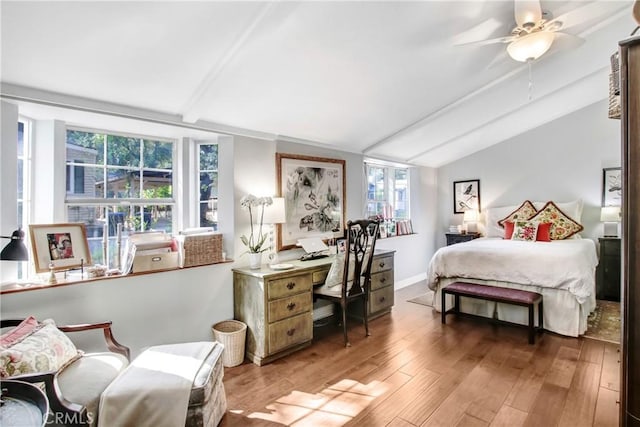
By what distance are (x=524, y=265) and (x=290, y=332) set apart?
2519mm

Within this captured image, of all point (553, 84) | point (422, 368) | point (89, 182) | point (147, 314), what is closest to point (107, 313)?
point (147, 314)

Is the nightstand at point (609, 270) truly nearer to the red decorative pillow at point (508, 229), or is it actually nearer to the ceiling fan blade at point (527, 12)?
the red decorative pillow at point (508, 229)

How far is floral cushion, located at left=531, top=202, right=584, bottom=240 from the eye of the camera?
15.2ft

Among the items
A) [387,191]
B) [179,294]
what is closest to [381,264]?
[387,191]

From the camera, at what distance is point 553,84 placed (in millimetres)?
3805

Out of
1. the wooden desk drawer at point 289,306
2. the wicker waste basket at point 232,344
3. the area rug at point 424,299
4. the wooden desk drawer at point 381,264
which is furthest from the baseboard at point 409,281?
the wicker waste basket at point 232,344

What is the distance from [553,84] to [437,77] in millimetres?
1785

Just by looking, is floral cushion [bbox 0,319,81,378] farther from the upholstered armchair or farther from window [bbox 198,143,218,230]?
window [bbox 198,143,218,230]

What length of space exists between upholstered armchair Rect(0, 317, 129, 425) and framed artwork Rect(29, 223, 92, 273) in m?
0.45

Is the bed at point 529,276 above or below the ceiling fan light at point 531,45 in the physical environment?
below

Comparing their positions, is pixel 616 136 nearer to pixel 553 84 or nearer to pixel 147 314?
pixel 553 84

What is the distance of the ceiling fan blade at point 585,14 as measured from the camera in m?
2.47

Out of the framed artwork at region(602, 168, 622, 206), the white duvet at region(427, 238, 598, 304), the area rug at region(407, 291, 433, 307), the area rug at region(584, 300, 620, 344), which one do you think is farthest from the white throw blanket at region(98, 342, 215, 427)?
the framed artwork at region(602, 168, 622, 206)

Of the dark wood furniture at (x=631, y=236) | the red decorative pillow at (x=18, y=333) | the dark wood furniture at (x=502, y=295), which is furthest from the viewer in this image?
the dark wood furniture at (x=502, y=295)
